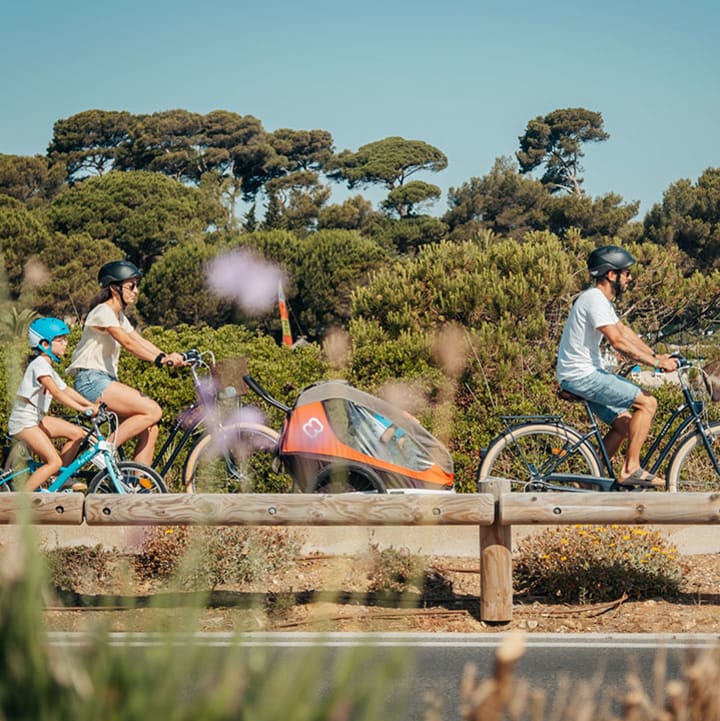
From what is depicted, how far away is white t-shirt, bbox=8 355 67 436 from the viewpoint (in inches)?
337

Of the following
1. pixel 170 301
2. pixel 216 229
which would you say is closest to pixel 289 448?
pixel 170 301

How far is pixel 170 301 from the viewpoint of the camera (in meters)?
52.7

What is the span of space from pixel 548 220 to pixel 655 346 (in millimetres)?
59611

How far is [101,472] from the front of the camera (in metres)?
8.71

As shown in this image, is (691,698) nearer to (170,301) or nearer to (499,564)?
(499,564)

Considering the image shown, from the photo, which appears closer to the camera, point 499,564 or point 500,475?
point 499,564

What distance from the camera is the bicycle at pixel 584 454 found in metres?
8.84

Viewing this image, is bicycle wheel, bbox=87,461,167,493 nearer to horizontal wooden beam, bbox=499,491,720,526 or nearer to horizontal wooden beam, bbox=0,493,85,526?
horizontal wooden beam, bbox=0,493,85,526

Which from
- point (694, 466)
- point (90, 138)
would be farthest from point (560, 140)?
point (694, 466)

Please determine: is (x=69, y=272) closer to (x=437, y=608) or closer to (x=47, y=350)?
(x=47, y=350)

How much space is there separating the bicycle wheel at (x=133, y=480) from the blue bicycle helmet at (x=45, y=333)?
0.84 meters

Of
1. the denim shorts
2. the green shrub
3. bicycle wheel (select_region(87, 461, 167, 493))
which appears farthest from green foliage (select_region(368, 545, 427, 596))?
the denim shorts

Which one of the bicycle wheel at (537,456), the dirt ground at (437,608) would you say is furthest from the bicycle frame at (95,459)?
the bicycle wheel at (537,456)

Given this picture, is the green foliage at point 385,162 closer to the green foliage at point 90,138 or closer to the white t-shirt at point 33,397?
the green foliage at point 90,138
